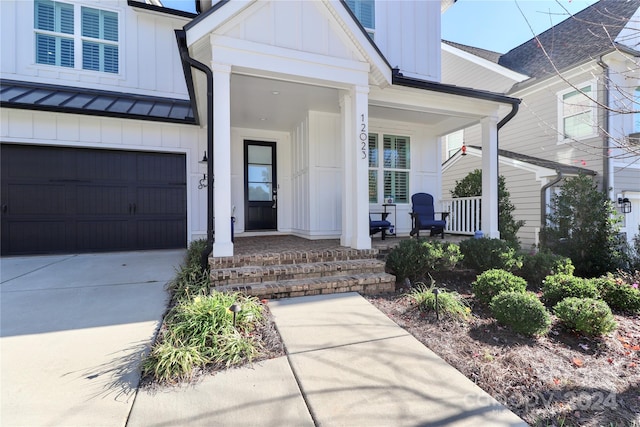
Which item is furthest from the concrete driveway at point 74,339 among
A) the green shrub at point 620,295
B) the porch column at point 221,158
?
the green shrub at point 620,295

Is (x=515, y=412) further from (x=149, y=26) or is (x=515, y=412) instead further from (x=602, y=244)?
(x=149, y=26)

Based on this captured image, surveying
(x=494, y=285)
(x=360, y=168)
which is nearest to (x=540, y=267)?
(x=494, y=285)

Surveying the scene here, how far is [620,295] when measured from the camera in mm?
3668

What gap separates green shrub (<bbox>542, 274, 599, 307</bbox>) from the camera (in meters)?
3.48

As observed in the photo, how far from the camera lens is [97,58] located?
7.07 meters

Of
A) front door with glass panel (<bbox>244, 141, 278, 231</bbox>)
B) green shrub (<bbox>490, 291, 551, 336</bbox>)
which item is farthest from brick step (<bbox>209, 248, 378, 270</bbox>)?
front door with glass panel (<bbox>244, 141, 278, 231</bbox>)

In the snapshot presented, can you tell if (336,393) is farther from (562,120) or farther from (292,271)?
(562,120)

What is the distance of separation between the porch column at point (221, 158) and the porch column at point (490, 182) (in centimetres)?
471

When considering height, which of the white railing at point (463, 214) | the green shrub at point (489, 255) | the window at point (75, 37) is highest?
the window at point (75, 37)

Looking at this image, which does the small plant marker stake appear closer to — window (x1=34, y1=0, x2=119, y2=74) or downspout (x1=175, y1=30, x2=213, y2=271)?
downspout (x1=175, y1=30, x2=213, y2=271)

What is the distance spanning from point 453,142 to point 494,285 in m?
10.8

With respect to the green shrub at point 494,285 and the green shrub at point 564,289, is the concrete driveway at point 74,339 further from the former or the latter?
the green shrub at point 564,289

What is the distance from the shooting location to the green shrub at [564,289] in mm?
3482

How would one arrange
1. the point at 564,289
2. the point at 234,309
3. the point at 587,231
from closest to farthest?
1. the point at 234,309
2. the point at 564,289
3. the point at 587,231
